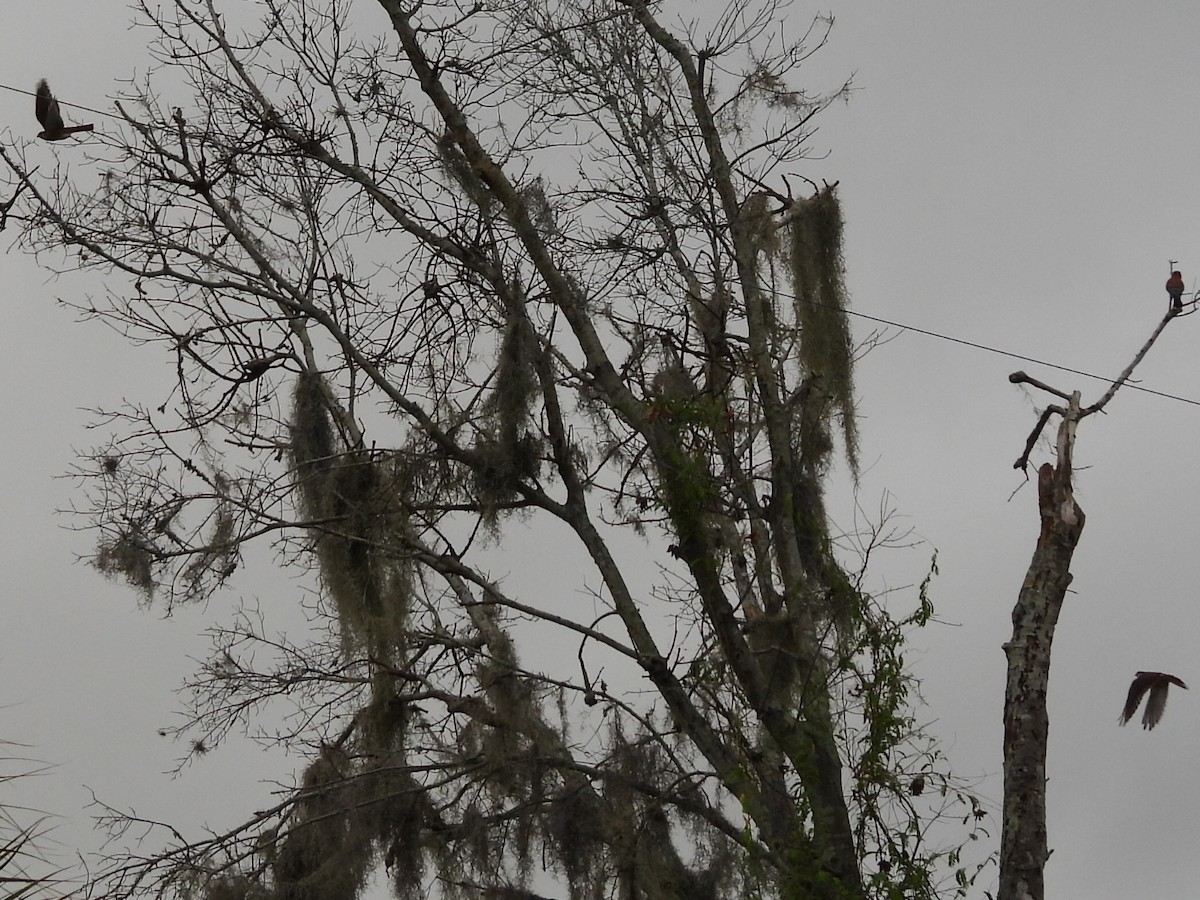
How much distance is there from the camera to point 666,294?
1070 cm

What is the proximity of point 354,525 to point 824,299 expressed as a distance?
283 cm

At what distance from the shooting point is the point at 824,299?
920cm

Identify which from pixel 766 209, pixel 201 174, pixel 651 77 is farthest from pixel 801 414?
pixel 201 174

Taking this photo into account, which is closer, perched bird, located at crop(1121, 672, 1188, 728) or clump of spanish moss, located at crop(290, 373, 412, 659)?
perched bird, located at crop(1121, 672, 1188, 728)

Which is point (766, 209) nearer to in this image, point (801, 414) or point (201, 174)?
point (801, 414)

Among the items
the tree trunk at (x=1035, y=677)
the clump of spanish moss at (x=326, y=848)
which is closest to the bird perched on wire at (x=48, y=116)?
the clump of spanish moss at (x=326, y=848)

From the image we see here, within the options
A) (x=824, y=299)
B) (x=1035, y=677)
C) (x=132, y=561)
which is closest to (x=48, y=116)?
(x=132, y=561)

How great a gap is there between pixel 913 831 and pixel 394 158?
459cm

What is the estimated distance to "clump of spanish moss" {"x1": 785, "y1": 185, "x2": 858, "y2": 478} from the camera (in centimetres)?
920

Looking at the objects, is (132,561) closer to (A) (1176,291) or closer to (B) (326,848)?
(B) (326,848)

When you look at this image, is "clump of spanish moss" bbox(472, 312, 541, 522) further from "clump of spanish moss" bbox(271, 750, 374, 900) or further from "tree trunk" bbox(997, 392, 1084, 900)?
"tree trunk" bbox(997, 392, 1084, 900)

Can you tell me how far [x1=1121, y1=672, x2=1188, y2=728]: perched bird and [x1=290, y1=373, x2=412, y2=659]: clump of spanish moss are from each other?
3.62 metres

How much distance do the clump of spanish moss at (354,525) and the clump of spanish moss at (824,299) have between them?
95.8 inches

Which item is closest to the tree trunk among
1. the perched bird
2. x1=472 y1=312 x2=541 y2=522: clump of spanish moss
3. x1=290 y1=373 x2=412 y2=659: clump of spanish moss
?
the perched bird
